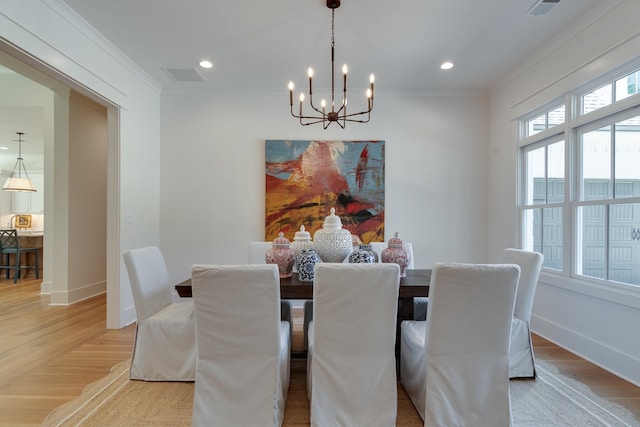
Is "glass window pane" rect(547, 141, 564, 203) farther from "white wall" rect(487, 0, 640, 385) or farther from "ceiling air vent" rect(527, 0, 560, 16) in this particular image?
"ceiling air vent" rect(527, 0, 560, 16)

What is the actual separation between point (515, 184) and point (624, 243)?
1.27 m

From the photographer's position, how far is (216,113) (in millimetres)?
3848

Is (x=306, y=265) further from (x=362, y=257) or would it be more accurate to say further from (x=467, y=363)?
(x=467, y=363)

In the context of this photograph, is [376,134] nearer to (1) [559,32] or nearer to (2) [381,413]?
(1) [559,32]

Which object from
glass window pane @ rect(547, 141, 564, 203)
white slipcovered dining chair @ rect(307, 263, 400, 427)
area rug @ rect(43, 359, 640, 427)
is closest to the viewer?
white slipcovered dining chair @ rect(307, 263, 400, 427)

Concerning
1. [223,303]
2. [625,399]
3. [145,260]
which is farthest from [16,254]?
[625,399]

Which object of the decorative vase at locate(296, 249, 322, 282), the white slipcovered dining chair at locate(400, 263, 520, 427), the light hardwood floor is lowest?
the light hardwood floor

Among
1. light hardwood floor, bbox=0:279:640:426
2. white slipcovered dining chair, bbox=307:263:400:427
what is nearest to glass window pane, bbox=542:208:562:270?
light hardwood floor, bbox=0:279:640:426

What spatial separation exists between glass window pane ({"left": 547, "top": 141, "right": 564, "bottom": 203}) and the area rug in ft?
5.50

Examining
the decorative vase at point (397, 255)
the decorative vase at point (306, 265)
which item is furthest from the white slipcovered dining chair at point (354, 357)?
the decorative vase at point (397, 255)

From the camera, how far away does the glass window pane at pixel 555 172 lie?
9.34 feet

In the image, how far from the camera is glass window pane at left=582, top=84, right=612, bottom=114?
2371mm

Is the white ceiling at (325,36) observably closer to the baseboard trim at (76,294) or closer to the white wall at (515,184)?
the white wall at (515,184)

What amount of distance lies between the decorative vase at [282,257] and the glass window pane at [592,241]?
2506mm
